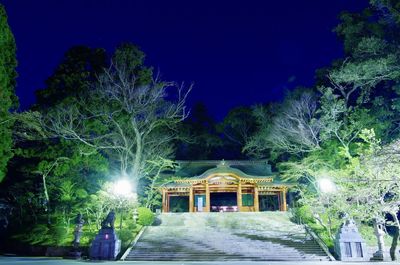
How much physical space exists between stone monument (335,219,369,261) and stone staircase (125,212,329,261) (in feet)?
3.07

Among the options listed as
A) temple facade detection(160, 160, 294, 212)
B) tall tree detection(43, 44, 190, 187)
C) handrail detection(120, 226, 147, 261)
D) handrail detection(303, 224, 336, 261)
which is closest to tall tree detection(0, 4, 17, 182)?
tall tree detection(43, 44, 190, 187)

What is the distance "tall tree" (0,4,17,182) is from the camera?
14.8 meters

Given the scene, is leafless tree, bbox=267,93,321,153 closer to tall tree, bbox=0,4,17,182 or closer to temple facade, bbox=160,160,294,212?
temple facade, bbox=160,160,294,212

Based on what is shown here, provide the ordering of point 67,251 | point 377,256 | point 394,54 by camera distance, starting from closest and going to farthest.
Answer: point 377,256, point 67,251, point 394,54

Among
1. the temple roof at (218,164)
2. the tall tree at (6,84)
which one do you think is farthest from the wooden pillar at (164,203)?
the tall tree at (6,84)

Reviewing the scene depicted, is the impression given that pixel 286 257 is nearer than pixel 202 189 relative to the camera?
Yes

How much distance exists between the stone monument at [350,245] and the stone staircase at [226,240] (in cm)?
94

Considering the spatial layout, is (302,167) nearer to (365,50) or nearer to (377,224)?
(377,224)

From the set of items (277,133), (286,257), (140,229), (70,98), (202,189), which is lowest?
(286,257)

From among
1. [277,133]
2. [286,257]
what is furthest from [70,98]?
[286,257]

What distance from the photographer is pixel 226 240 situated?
15922 mm

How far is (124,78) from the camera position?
2120cm

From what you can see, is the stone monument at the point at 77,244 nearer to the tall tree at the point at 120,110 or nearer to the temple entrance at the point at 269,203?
the tall tree at the point at 120,110

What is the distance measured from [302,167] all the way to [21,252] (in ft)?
51.0
